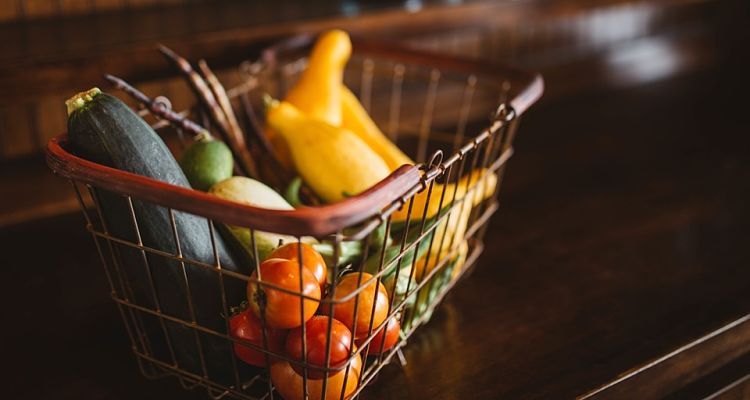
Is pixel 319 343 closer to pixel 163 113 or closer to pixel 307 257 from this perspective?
pixel 307 257

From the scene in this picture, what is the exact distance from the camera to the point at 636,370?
0.61 metres

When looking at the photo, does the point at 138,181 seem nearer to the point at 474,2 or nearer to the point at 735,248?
the point at 735,248

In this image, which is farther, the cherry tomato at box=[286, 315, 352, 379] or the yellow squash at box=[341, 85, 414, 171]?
the yellow squash at box=[341, 85, 414, 171]

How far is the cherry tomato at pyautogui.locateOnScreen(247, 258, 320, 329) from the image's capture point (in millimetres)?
443

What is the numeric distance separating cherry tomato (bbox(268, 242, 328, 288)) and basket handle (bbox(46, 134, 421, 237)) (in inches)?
2.6

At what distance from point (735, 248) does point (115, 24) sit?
0.86m

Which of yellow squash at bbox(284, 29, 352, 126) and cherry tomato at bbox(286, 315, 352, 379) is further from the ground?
yellow squash at bbox(284, 29, 352, 126)

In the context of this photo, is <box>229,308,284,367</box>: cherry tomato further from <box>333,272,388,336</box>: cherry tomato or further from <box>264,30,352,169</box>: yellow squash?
<box>264,30,352,169</box>: yellow squash

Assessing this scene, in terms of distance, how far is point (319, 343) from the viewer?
1.52 ft

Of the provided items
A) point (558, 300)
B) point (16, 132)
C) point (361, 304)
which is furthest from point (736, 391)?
point (16, 132)

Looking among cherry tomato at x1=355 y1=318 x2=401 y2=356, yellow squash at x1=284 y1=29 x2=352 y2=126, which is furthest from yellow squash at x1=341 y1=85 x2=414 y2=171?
cherry tomato at x1=355 y1=318 x2=401 y2=356

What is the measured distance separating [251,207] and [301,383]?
160mm

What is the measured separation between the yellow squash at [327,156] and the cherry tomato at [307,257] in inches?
7.0

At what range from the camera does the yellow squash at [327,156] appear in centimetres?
66
